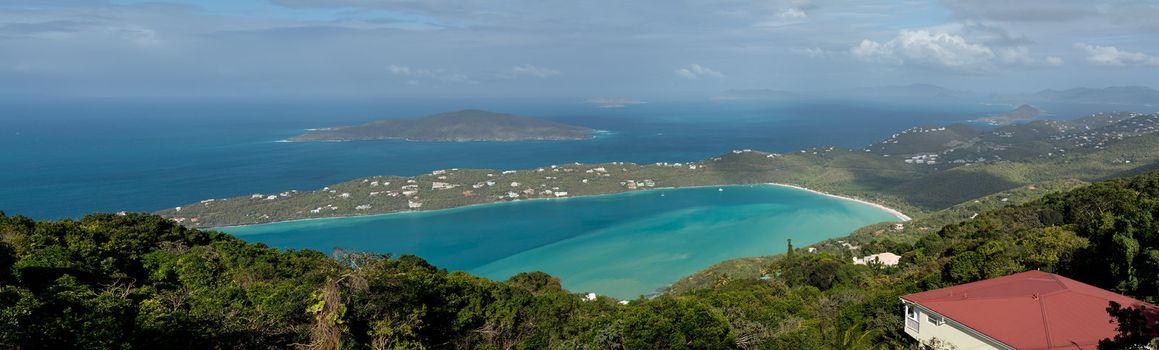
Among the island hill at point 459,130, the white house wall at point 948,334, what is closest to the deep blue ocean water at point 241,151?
the island hill at point 459,130

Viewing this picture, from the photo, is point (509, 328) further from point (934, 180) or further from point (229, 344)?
point (934, 180)

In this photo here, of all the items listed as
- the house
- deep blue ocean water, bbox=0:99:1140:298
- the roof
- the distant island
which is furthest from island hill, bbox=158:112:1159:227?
the distant island

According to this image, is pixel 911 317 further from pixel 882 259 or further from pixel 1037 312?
pixel 882 259

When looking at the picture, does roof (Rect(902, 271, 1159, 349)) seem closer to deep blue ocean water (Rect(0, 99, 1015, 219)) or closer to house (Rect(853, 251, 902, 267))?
house (Rect(853, 251, 902, 267))

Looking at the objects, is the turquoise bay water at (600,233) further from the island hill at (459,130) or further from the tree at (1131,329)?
the island hill at (459,130)

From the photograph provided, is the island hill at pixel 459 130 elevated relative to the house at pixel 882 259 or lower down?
elevated

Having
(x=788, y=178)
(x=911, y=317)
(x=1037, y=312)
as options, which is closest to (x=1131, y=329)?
(x=1037, y=312)

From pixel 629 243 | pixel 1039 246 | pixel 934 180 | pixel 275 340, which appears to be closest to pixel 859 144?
pixel 934 180
